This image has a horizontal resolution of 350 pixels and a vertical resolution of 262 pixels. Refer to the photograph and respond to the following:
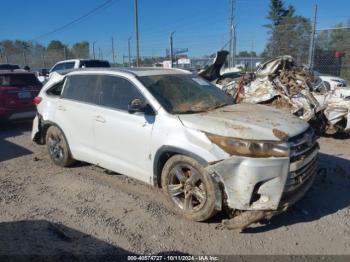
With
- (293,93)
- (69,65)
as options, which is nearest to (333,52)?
(293,93)

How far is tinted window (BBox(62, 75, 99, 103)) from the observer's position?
5.08 metres

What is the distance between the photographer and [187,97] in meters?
4.48

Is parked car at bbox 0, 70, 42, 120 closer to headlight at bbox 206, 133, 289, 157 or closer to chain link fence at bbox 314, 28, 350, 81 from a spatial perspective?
headlight at bbox 206, 133, 289, 157

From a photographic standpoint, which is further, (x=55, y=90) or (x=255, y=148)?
(x=55, y=90)

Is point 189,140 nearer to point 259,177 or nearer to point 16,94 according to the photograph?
point 259,177

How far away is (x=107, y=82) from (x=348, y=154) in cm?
476

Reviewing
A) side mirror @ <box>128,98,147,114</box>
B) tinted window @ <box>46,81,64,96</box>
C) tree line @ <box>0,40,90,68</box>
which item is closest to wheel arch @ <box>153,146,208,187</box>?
side mirror @ <box>128,98,147,114</box>

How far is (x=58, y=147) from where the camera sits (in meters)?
5.83

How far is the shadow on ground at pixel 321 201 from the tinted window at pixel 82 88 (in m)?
2.98

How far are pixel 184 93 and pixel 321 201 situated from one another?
2.30 m

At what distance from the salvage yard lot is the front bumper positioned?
0.41 m

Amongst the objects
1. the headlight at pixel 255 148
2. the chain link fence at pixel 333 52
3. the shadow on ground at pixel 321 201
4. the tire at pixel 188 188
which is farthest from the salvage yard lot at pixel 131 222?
the chain link fence at pixel 333 52

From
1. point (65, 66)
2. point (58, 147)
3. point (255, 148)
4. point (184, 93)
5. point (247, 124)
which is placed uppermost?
point (65, 66)

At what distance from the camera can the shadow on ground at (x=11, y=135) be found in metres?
6.89
